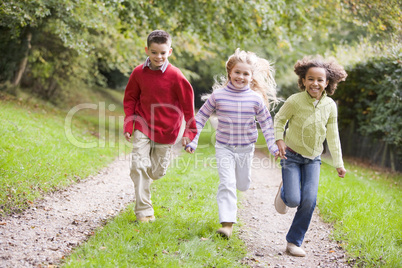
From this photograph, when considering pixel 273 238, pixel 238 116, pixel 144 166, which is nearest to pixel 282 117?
pixel 238 116

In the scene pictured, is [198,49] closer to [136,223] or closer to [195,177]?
[195,177]

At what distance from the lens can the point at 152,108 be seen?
470cm

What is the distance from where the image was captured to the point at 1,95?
41.8 ft

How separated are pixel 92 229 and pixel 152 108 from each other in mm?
1544

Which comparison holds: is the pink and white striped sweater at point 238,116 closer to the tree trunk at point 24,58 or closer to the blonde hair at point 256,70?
the blonde hair at point 256,70

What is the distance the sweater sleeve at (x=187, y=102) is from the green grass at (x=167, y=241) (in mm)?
1084

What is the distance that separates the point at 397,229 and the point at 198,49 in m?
11.4

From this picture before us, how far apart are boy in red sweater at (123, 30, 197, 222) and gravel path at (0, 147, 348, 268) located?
714 mm

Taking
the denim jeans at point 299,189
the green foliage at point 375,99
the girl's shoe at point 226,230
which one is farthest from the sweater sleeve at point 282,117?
the green foliage at point 375,99

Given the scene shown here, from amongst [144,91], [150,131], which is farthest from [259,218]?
[144,91]

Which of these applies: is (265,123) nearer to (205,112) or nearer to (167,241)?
(205,112)

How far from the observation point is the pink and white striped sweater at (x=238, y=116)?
15.1ft

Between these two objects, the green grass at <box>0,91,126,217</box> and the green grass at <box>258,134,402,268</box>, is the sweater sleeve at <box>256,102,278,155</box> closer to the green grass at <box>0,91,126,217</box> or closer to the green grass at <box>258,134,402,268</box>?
the green grass at <box>258,134,402,268</box>

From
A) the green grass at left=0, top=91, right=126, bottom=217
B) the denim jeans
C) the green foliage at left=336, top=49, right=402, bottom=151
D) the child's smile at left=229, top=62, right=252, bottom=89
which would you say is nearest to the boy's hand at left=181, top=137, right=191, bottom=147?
the child's smile at left=229, top=62, right=252, bottom=89
